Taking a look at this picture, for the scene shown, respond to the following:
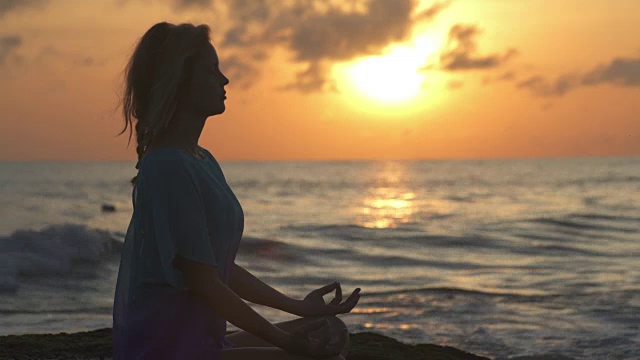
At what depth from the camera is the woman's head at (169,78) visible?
3027 mm

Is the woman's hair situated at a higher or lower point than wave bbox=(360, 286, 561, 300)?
higher

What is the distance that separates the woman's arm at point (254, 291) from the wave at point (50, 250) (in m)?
16.0

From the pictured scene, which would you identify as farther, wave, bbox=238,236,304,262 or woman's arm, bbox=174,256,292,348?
wave, bbox=238,236,304,262

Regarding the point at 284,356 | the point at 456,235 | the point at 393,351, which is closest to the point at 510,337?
the point at 393,351

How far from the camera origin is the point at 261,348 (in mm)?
3176

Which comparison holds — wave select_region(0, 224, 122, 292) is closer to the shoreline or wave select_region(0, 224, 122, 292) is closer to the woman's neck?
the shoreline

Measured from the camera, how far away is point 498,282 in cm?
1834

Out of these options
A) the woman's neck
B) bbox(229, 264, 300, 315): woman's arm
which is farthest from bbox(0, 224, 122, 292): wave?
the woman's neck

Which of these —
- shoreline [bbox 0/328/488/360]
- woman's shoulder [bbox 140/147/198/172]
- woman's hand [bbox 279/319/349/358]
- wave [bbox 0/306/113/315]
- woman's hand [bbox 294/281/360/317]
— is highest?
woman's shoulder [bbox 140/147/198/172]

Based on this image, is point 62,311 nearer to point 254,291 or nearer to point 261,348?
point 254,291

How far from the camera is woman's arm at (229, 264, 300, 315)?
3.57 m

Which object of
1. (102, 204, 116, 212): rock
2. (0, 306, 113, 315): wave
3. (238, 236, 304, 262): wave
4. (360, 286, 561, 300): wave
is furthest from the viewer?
(102, 204, 116, 212): rock

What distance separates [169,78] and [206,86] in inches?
5.4

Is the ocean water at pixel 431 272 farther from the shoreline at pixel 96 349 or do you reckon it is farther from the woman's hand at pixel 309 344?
the woman's hand at pixel 309 344
